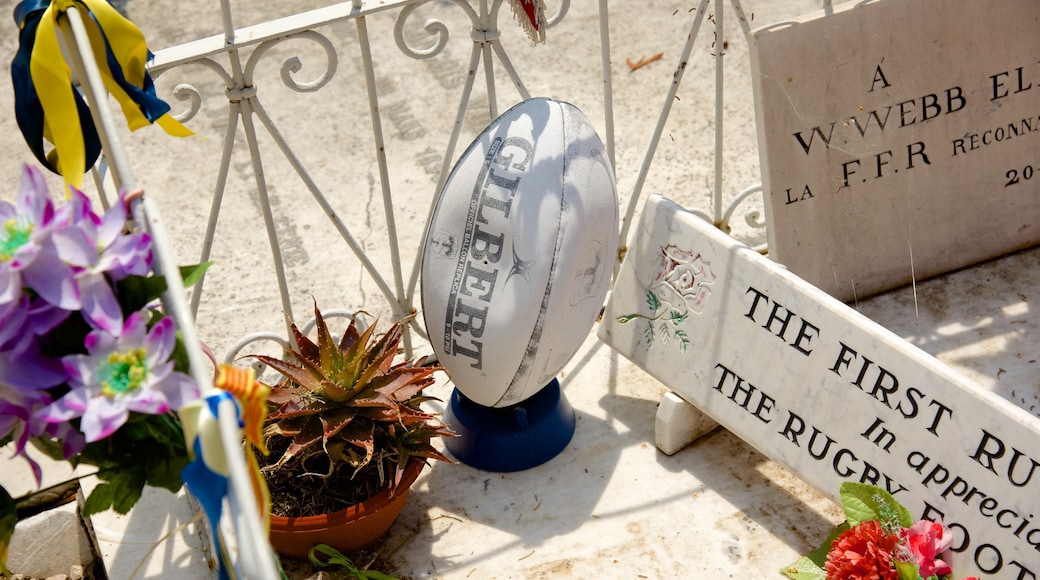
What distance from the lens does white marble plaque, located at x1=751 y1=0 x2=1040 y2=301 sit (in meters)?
3.30

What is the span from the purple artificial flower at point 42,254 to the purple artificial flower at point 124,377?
69 millimetres

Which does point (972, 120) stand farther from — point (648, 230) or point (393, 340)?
point (393, 340)

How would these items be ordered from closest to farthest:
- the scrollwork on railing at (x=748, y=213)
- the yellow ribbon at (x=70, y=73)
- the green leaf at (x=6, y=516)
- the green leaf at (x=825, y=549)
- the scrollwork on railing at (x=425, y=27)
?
the green leaf at (x=6, y=516) → the yellow ribbon at (x=70, y=73) → the green leaf at (x=825, y=549) → the scrollwork on railing at (x=425, y=27) → the scrollwork on railing at (x=748, y=213)

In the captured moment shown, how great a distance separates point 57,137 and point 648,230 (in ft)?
5.29

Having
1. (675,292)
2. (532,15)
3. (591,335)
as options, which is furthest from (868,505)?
(532,15)

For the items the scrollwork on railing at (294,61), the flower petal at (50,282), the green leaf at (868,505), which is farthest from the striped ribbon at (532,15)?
the flower petal at (50,282)

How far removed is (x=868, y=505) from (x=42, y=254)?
2036 millimetres

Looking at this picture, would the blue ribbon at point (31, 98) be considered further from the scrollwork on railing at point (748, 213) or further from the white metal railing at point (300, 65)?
the scrollwork on railing at point (748, 213)

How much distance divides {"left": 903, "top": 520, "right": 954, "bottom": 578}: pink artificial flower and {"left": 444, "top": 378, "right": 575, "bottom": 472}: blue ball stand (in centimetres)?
100

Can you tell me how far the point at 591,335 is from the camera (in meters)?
3.67

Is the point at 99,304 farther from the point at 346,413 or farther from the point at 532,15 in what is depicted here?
the point at 532,15

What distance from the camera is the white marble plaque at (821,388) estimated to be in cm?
253


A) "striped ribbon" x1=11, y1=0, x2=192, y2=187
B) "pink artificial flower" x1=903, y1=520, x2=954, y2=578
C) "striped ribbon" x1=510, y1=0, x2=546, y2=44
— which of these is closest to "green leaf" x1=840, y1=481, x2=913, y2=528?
"pink artificial flower" x1=903, y1=520, x2=954, y2=578

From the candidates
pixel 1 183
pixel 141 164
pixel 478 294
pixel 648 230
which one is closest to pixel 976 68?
pixel 648 230
